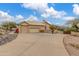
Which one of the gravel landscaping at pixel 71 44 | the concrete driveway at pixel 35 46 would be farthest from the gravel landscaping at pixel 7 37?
the gravel landscaping at pixel 71 44

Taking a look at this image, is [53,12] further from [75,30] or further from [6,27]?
[6,27]

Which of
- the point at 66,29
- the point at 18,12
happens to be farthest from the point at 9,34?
the point at 66,29

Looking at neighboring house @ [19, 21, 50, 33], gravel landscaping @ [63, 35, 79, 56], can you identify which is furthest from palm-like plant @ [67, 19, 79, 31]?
neighboring house @ [19, 21, 50, 33]

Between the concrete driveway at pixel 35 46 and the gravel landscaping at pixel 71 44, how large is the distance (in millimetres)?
37

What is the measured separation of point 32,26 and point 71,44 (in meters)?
0.40

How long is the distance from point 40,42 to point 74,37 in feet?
1.03

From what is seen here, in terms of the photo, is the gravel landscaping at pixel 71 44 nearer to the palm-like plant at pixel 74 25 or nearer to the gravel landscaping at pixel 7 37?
the palm-like plant at pixel 74 25

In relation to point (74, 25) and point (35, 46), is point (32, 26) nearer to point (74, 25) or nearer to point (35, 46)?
point (35, 46)

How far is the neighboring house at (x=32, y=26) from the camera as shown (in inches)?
73.5

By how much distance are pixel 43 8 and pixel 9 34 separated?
0.40m

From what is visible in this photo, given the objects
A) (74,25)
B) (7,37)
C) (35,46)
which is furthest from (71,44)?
(7,37)

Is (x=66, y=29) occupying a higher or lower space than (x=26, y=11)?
lower

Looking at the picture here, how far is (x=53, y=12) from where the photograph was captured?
1.83 m

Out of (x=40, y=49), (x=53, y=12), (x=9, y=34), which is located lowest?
(x=40, y=49)
